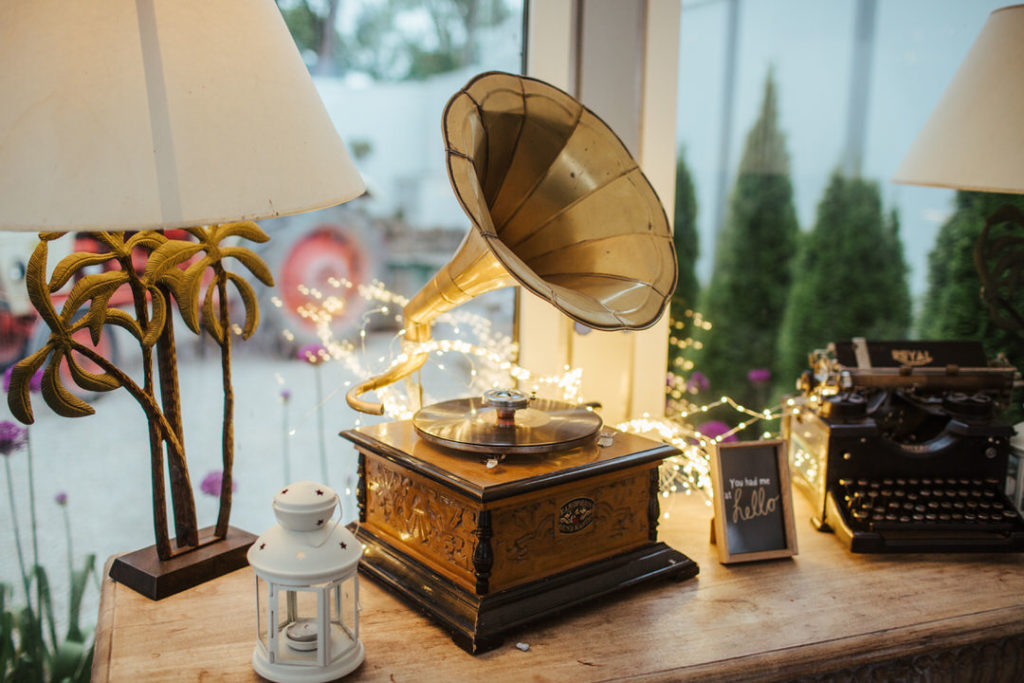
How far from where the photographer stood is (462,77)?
1.72 m


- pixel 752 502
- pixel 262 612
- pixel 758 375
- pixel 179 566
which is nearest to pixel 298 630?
pixel 262 612

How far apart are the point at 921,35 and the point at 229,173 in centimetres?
190

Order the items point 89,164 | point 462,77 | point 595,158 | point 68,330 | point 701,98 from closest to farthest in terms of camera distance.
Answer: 1. point 89,164
2. point 68,330
3. point 595,158
4. point 462,77
5. point 701,98

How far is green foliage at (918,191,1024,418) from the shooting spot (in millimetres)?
2113

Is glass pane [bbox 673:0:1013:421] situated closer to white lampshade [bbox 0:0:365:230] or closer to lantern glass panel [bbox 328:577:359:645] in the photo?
lantern glass panel [bbox 328:577:359:645]

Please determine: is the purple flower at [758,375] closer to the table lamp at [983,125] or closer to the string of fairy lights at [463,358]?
the string of fairy lights at [463,358]

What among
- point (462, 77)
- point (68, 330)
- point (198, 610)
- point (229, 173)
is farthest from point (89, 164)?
point (462, 77)

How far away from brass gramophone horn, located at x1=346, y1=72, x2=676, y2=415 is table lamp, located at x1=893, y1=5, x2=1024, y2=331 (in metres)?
0.64

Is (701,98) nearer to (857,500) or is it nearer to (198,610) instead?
(857,500)

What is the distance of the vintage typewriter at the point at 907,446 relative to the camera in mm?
1586

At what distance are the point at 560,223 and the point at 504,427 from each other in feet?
1.24

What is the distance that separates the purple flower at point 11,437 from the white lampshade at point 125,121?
0.78 m

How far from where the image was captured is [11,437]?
1.46 metres

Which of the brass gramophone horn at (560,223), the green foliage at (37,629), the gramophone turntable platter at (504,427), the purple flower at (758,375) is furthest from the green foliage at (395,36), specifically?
the purple flower at (758,375)
